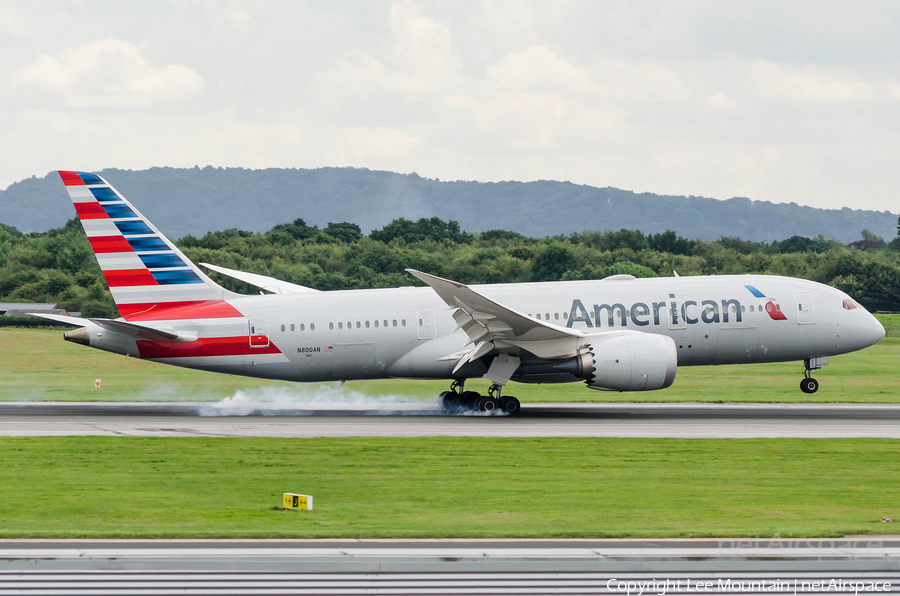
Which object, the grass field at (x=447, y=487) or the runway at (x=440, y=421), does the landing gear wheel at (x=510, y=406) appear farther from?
the grass field at (x=447, y=487)

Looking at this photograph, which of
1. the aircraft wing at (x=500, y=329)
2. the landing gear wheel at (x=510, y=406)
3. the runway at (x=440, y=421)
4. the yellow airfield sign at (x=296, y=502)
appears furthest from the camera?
the landing gear wheel at (x=510, y=406)

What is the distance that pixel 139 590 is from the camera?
1166 centimetres

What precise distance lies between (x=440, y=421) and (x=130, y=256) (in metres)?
12.3

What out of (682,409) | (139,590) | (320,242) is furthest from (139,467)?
(320,242)

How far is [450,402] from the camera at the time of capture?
34656mm

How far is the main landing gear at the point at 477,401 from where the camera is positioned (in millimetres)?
32938

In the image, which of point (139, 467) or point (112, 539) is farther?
point (139, 467)

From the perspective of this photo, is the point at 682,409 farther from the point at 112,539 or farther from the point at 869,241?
the point at 869,241

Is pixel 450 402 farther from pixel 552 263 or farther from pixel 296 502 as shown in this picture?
pixel 552 263

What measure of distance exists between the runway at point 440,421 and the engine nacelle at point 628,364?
1.30 meters

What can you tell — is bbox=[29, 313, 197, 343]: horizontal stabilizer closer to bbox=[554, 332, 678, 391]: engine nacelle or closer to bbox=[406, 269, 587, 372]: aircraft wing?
bbox=[406, 269, 587, 372]: aircraft wing

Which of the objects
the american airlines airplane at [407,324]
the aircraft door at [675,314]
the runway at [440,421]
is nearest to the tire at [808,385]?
the runway at [440,421]

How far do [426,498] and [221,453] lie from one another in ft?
25.2

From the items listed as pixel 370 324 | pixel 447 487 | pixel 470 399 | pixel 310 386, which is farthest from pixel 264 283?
pixel 447 487
